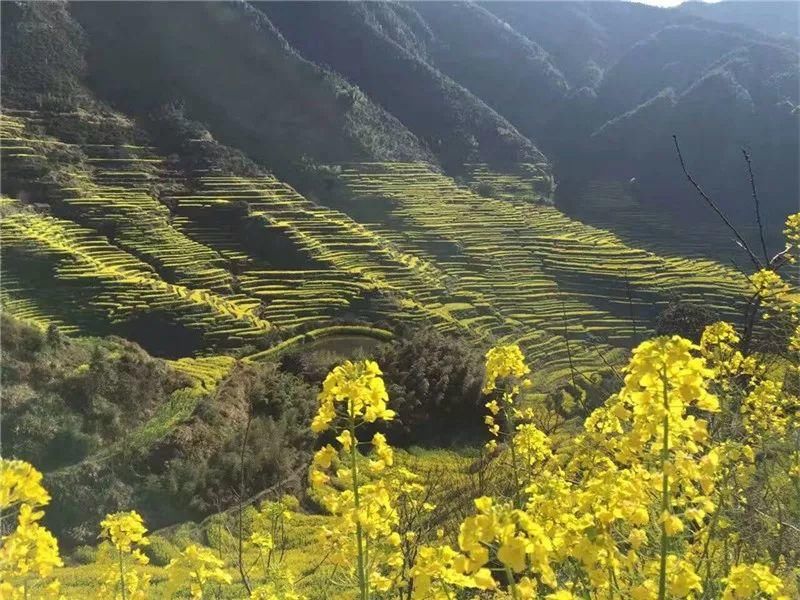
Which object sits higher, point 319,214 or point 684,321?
point 684,321

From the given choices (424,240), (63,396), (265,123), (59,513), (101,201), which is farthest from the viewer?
(265,123)

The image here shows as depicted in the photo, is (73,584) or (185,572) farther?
(73,584)

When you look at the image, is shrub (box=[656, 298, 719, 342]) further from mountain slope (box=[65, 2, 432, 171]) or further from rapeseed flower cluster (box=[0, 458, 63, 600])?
mountain slope (box=[65, 2, 432, 171])

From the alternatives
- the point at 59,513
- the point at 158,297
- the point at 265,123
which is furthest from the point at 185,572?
the point at 265,123

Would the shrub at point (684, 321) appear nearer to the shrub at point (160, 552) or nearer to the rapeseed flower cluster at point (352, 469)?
the shrub at point (160, 552)

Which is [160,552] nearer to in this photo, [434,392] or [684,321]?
[434,392]

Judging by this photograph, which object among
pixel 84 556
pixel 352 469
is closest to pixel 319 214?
pixel 84 556

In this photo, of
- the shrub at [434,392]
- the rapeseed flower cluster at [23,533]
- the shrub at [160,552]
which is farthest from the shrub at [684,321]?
the rapeseed flower cluster at [23,533]

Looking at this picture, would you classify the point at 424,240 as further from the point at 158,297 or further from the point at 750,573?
the point at 750,573
